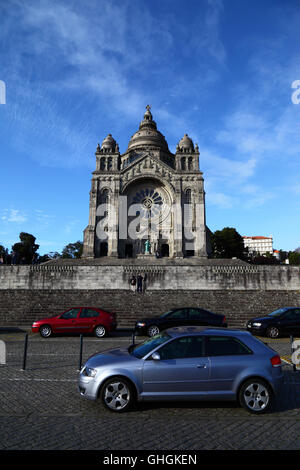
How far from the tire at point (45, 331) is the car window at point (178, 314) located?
551cm

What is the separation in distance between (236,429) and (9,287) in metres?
23.7

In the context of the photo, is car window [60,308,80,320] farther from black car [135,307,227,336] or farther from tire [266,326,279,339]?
tire [266,326,279,339]

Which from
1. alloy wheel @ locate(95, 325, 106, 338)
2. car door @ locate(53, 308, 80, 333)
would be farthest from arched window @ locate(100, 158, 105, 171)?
alloy wheel @ locate(95, 325, 106, 338)

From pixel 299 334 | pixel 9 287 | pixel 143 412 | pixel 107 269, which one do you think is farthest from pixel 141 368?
pixel 9 287

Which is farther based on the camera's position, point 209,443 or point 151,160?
point 151,160

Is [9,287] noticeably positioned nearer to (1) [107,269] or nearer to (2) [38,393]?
(1) [107,269]

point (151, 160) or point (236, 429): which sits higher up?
point (151, 160)

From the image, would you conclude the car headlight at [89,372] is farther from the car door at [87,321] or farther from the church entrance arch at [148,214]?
the church entrance arch at [148,214]

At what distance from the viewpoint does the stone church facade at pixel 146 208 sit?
4134 cm

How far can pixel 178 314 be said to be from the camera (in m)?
13.3

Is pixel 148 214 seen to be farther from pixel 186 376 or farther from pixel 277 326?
pixel 186 376

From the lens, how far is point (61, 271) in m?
24.1

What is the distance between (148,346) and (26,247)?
200 ft

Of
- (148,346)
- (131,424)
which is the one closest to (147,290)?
(148,346)
